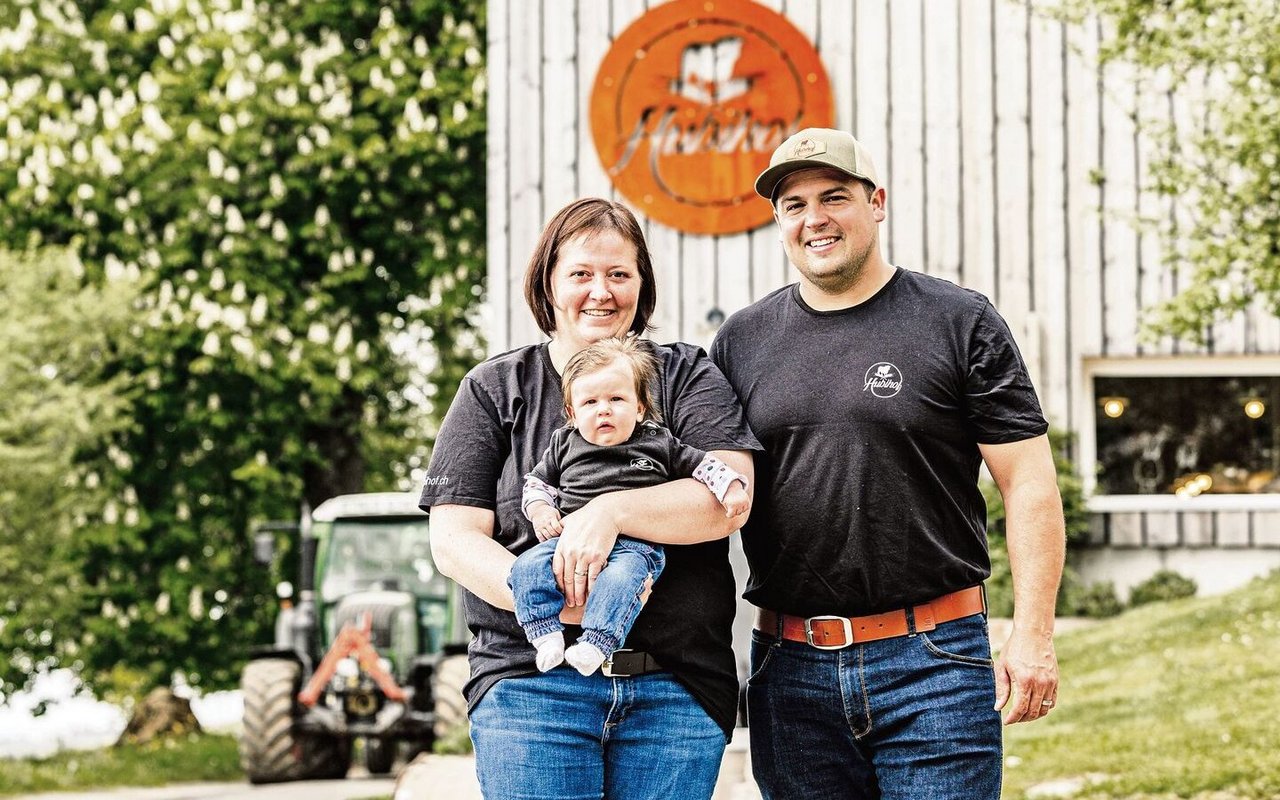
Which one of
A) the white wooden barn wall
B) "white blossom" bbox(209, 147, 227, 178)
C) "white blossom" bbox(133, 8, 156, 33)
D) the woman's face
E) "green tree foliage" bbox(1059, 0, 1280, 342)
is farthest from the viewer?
"white blossom" bbox(133, 8, 156, 33)

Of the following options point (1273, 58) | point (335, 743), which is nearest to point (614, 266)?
point (1273, 58)

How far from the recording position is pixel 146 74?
14.7m

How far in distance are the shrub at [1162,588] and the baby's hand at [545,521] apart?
1043 cm

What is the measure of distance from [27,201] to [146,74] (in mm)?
1661

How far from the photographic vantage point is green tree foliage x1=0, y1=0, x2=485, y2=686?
14.5 m

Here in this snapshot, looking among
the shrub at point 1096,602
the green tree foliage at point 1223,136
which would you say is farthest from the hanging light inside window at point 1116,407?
the green tree foliage at point 1223,136

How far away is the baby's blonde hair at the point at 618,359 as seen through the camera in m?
2.85

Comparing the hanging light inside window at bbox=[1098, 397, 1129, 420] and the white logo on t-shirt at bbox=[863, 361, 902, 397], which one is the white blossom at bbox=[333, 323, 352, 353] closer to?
the hanging light inside window at bbox=[1098, 397, 1129, 420]

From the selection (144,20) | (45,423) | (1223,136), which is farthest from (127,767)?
(1223,136)

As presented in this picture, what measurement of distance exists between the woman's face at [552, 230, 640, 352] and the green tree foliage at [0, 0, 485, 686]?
37.8 feet

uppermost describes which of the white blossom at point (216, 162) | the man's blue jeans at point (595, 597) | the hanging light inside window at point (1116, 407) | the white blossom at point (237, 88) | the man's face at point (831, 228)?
the white blossom at point (237, 88)

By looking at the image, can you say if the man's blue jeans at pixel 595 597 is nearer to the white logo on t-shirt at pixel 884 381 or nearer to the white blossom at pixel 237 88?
the white logo on t-shirt at pixel 884 381

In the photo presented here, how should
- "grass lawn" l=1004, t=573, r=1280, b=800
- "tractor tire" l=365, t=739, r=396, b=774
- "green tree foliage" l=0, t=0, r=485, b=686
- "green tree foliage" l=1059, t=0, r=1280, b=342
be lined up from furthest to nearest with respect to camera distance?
"green tree foliage" l=0, t=0, r=485, b=686 < "tractor tire" l=365, t=739, r=396, b=774 < "green tree foliage" l=1059, t=0, r=1280, b=342 < "grass lawn" l=1004, t=573, r=1280, b=800

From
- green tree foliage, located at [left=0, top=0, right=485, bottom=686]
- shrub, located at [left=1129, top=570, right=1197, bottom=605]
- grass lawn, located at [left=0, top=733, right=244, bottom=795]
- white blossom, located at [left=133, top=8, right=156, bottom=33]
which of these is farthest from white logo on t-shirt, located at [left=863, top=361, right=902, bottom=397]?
white blossom, located at [left=133, top=8, right=156, bottom=33]
